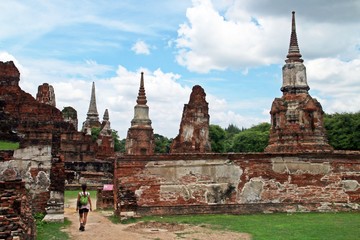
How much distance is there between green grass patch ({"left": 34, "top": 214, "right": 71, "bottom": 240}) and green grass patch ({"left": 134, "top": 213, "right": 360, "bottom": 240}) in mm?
2189

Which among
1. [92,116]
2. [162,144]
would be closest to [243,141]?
[162,144]

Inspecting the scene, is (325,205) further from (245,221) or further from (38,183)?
(38,183)

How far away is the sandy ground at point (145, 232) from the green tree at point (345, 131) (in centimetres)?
3434

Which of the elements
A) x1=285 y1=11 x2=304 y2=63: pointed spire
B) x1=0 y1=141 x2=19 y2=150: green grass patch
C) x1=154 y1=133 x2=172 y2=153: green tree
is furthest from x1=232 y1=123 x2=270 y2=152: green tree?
x1=0 y1=141 x2=19 y2=150: green grass patch

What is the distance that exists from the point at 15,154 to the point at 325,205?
913 cm

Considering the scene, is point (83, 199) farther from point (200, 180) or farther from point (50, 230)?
point (200, 180)

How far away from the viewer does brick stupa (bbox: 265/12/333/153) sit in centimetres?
1847

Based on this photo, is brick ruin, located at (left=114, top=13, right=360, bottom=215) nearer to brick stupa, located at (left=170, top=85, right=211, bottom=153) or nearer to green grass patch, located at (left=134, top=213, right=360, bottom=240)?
green grass patch, located at (left=134, top=213, right=360, bottom=240)

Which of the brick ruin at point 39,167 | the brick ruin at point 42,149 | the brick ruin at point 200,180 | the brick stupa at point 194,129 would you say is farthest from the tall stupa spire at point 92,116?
the brick ruin at point 39,167

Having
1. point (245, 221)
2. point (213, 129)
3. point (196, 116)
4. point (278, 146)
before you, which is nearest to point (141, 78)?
point (196, 116)

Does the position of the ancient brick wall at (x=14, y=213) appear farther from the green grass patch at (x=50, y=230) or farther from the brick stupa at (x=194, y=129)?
the brick stupa at (x=194, y=129)

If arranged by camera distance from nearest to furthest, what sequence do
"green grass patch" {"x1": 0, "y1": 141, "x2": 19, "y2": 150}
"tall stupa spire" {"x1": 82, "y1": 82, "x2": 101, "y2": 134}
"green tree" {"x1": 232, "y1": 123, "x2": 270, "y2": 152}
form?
"green grass patch" {"x1": 0, "y1": 141, "x2": 19, "y2": 150} → "tall stupa spire" {"x1": 82, "y1": 82, "x2": 101, "y2": 134} → "green tree" {"x1": 232, "y1": 123, "x2": 270, "y2": 152}

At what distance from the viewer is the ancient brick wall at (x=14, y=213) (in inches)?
281

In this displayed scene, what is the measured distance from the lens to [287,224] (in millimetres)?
11141
